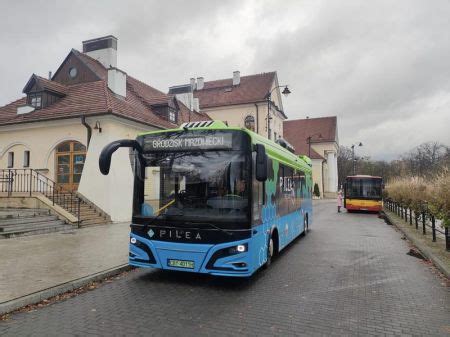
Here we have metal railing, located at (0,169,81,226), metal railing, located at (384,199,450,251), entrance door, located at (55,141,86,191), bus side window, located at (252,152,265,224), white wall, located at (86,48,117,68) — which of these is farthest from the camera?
white wall, located at (86,48,117,68)

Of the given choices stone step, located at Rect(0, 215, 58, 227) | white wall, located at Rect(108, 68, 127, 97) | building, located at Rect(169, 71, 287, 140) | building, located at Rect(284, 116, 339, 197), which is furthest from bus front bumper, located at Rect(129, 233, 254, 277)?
building, located at Rect(284, 116, 339, 197)

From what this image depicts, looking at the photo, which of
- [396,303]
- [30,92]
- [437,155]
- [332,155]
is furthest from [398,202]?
[437,155]

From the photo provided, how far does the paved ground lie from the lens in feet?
16.4

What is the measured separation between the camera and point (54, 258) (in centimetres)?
909

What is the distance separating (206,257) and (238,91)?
4021 cm

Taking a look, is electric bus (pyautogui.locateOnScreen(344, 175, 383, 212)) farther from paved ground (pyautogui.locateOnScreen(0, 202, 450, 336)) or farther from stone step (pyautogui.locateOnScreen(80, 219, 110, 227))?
paved ground (pyautogui.locateOnScreen(0, 202, 450, 336))

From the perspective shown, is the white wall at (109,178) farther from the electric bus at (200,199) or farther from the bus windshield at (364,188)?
the bus windshield at (364,188)

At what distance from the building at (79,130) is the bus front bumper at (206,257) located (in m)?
11.3

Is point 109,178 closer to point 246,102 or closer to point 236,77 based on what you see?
point 246,102

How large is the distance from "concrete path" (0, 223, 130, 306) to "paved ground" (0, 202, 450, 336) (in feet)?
2.66

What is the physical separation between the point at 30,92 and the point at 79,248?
13.7 meters

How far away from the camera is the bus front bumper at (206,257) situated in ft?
21.7

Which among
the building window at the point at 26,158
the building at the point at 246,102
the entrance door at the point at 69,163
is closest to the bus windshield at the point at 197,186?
the entrance door at the point at 69,163

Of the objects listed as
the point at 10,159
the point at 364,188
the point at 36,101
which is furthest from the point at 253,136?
the point at 364,188
